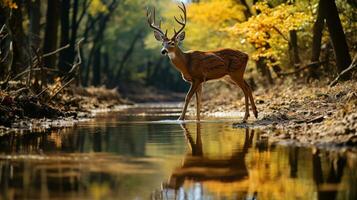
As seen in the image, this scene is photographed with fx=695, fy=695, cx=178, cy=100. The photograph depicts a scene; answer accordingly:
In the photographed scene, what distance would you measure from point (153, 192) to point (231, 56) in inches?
450

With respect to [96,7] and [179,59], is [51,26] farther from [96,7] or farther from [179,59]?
[96,7]

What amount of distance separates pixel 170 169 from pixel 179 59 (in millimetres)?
9715

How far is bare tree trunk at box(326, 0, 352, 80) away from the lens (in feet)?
66.3

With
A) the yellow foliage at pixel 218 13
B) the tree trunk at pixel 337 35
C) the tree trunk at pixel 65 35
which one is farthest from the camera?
the tree trunk at pixel 65 35

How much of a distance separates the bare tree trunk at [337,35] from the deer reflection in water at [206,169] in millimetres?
10488

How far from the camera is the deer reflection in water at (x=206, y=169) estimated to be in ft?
25.3

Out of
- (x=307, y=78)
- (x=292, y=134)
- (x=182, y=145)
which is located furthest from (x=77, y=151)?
(x=307, y=78)

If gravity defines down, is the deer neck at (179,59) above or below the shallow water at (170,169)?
above

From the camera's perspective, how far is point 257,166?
8.66 m

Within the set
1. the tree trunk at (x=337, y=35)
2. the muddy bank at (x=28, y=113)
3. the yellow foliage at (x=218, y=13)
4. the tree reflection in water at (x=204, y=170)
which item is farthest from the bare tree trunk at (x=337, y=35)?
the yellow foliage at (x=218, y=13)

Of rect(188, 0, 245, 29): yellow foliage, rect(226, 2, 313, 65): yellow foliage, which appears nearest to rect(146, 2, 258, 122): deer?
rect(226, 2, 313, 65): yellow foliage

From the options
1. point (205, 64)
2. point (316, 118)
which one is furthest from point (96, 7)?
point (316, 118)

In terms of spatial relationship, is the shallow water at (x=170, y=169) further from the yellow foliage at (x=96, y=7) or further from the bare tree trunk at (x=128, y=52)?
the bare tree trunk at (x=128, y=52)

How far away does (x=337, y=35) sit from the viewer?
20453 millimetres
